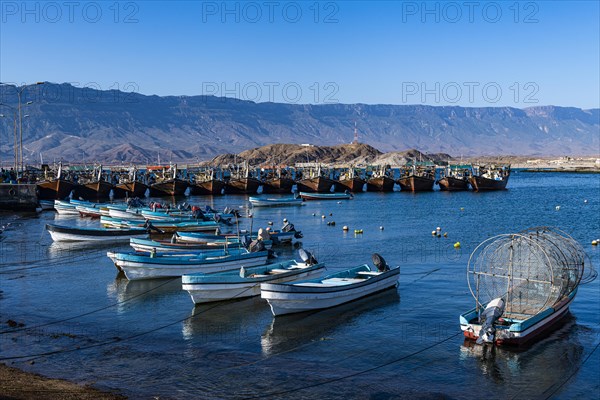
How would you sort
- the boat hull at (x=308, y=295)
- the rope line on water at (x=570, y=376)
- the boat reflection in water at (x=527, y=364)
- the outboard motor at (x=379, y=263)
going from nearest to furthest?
the rope line on water at (x=570, y=376)
the boat reflection in water at (x=527, y=364)
the boat hull at (x=308, y=295)
the outboard motor at (x=379, y=263)

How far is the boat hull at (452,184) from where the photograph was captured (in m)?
102

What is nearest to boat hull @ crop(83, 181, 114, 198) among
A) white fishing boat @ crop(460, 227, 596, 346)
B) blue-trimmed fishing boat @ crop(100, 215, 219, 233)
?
blue-trimmed fishing boat @ crop(100, 215, 219, 233)

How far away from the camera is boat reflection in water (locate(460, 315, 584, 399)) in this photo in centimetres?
1675

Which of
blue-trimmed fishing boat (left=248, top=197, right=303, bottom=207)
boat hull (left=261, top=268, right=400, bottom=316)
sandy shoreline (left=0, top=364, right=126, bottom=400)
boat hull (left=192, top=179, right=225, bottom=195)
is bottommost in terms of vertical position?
sandy shoreline (left=0, top=364, right=126, bottom=400)

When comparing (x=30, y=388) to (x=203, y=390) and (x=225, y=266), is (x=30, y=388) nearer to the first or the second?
(x=203, y=390)

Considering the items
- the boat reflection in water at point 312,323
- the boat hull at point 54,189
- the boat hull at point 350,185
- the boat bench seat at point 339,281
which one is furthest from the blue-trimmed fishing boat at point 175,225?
the boat hull at point 350,185

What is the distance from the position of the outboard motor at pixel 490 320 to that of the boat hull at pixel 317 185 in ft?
249

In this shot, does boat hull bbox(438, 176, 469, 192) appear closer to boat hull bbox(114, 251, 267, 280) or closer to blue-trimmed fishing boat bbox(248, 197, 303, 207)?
blue-trimmed fishing boat bbox(248, 197, 303, 207)

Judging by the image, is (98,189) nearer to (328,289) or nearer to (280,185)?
(280,185)

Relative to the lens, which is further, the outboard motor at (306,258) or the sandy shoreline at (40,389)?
the outboard motor at (306,258)

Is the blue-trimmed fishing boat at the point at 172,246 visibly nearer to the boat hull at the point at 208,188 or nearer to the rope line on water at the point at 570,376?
the rope line on water at the point at 570,376

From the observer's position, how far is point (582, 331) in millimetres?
21156

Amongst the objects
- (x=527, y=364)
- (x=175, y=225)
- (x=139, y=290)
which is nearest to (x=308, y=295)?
(x=527, y=364)

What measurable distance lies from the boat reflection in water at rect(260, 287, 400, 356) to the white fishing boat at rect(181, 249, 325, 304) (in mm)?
2445
